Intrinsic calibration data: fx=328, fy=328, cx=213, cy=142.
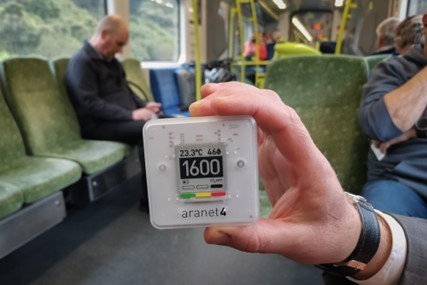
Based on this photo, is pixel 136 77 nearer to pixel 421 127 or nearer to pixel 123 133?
pixel 123 133

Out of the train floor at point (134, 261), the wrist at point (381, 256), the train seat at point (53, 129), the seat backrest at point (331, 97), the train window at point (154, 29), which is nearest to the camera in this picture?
the wrist at point (381, 256)

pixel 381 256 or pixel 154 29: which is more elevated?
pixel 154 29

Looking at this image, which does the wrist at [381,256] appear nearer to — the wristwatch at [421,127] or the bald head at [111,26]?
the wristwatch at [421,127]

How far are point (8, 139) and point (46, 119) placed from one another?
295 mm

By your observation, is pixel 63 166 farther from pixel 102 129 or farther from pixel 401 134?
pixel 401 134

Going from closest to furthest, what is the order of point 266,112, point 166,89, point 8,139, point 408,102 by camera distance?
point 266,112
point 408,102
point 8,139
point 166,89

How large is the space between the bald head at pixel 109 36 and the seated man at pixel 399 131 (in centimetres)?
175

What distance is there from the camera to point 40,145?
186cm

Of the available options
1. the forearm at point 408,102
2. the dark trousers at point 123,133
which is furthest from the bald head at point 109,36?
the forearm at point 408,102

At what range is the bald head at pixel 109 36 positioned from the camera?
2234mm

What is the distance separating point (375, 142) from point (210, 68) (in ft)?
12.0

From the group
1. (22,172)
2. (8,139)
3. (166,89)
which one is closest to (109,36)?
(8,139)

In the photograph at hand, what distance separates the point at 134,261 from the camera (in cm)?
156

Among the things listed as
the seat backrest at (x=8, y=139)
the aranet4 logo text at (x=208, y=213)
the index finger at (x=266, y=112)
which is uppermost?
the index finger at (x=266, y=112)
